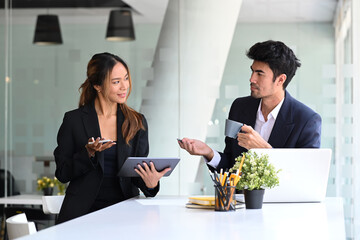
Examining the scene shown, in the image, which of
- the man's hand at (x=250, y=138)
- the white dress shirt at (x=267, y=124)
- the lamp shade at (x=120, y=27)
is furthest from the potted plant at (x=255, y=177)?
the lamp shade at (x=120, y=27)

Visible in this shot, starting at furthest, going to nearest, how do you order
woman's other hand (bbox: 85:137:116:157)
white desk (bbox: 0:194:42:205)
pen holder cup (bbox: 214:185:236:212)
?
white desk (bbox: 0:194:42:205) → woman's other hand (bbox: 85:137:116:157) → pen holder cup (bbox: 214:185:236:212)

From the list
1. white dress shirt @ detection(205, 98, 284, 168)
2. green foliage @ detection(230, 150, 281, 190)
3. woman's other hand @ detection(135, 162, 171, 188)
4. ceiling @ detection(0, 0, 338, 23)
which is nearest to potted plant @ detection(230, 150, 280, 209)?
green foliage @ detection(230, 150, 281, 190)

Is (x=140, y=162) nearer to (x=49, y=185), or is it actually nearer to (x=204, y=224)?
(x=204, y=224)

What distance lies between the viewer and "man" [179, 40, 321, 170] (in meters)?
3.18

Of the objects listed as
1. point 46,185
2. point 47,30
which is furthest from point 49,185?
point 47,30

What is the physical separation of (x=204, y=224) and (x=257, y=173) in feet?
1.65

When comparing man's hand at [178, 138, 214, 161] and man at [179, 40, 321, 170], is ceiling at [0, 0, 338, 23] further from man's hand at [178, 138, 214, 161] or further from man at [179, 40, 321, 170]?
Result: man's hand at [178, 138, 214, 161]

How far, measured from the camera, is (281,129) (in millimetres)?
3227

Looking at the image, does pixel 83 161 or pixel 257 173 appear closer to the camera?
pixel 257 173

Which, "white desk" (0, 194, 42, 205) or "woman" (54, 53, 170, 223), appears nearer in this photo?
"woman" (54, 53, 170, 223)

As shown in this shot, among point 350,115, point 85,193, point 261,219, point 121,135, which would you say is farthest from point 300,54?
point 261,219

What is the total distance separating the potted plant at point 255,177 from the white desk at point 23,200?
285 centimetres

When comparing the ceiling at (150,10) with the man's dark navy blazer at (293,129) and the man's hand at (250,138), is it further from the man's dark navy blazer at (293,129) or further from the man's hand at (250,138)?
the man's hand at (250,138)

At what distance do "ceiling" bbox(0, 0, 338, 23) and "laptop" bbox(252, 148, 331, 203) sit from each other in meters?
2.35
